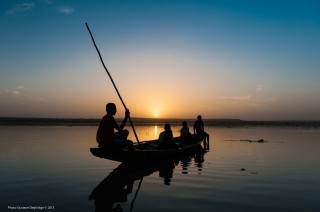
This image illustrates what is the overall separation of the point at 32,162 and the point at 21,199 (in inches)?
279

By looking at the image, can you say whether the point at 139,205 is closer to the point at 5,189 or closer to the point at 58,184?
the point at 58,184

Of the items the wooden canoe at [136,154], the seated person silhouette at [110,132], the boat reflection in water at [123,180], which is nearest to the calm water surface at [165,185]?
the boat reflection in water at [123,180]

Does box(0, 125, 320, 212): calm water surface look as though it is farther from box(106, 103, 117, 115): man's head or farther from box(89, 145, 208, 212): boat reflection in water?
box(106, 103, 117, 115): man's head

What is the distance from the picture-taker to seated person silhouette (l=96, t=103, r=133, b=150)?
42.3ft

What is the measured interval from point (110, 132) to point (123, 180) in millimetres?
2346

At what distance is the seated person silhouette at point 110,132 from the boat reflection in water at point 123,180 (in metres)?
1.18

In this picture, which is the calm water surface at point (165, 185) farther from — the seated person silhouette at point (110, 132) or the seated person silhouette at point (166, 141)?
the seated person silhouette at point (166, 141)

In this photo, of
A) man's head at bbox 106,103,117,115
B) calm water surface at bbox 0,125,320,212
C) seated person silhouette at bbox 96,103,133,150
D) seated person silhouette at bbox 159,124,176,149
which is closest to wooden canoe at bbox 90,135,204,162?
seated person silhouette at bbox 96,103,133,150

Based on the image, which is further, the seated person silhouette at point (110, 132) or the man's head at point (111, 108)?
the seated person silhouette at point (110, 132)

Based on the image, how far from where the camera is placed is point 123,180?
12055mm

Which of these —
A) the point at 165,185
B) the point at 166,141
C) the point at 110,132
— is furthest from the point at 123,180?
the point at 166,141

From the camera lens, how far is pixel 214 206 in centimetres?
830

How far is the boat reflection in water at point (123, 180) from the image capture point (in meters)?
8.90

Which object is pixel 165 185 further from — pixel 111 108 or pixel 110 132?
pixel 111 108
